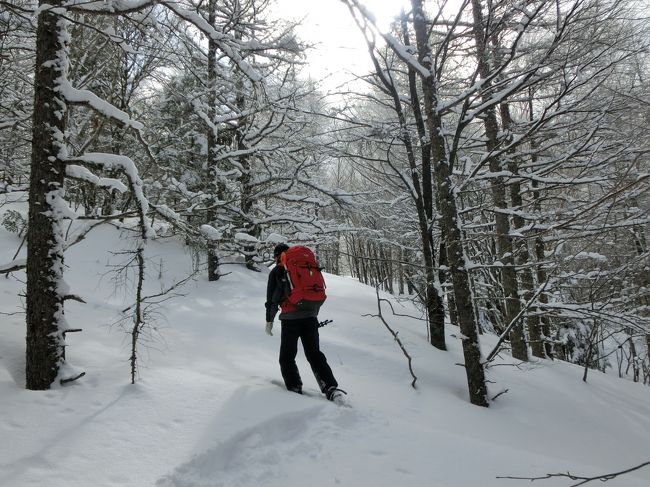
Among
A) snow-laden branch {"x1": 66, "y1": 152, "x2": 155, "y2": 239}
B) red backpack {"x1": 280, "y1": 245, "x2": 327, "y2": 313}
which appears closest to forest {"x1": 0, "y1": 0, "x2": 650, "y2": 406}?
snow-laden branch {"x1": 66, "y1": 152, "x2": 155, "y2": 239}

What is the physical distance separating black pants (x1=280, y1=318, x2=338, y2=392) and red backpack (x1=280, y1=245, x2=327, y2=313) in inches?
8.1

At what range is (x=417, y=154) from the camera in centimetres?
971

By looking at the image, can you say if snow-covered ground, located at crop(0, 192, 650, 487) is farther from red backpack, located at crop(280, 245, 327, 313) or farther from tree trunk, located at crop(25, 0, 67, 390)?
red backpack, located at crop(280, 245, 327, 313)

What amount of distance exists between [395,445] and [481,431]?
131 cm

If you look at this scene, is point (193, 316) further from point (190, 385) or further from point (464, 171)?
point (464, 171)

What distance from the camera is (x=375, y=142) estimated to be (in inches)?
271

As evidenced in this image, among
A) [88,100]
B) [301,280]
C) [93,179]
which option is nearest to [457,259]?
[301,280]

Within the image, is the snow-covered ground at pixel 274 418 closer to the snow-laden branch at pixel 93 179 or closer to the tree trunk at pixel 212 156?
the snow-laden branch at pixel 93 179

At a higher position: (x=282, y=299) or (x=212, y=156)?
(x=212, y=156)

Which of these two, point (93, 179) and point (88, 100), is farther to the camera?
point (93, 179)

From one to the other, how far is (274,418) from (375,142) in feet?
16.2

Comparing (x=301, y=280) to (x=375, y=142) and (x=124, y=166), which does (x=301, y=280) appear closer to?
(x=124, y=166)

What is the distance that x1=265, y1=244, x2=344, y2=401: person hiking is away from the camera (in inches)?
165

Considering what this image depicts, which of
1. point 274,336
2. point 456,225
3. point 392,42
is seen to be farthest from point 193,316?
point 392,42
